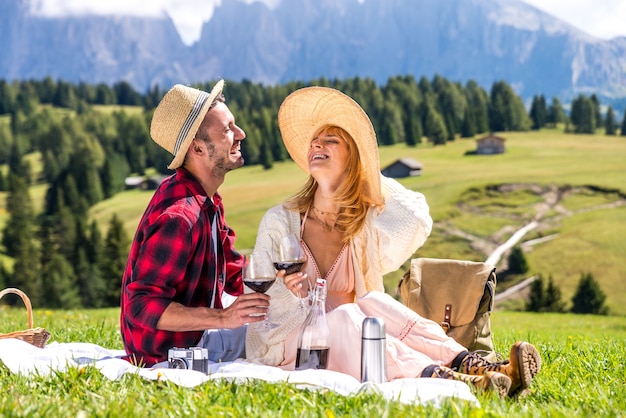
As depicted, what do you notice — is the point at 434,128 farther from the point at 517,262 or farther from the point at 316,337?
the point at 316,337

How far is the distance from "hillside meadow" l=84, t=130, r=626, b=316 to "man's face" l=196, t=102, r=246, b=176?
202 ft

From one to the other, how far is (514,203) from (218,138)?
90.2 metres

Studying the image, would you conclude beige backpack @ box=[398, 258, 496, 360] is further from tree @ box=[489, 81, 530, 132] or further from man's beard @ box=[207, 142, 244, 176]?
tree @ box=[489, 81, 530, 132]

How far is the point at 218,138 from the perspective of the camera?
19.8 feet

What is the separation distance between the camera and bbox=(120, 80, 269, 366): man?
18.0 feet

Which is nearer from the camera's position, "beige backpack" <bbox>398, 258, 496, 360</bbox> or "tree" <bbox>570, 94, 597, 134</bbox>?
"beige backpack" <bbox>398, 258, 496, 360</bbox>

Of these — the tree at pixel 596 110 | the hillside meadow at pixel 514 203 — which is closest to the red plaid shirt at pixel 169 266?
the hillside meadow at pixel 514 203

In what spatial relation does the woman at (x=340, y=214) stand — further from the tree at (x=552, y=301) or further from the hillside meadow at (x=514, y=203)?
the hillside meadow at (x=514, y=203)

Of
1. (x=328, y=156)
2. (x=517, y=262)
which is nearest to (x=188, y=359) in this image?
(x=328, y=156)

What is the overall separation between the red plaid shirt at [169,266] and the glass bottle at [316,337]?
87cm

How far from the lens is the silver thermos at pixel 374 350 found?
5082 mm

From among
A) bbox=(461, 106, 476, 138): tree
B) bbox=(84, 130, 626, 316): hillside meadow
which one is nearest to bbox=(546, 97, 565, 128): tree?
bbox=(84, 130, 626, 316): hillside meadow

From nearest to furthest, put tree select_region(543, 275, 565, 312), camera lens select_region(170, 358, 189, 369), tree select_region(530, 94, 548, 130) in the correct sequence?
camera lens select_region(170, 358, 189, 369), tree select_region(543, 275, 565, 312), tree select_region(530, 94, 548, 130)

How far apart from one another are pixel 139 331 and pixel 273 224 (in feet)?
4.21
